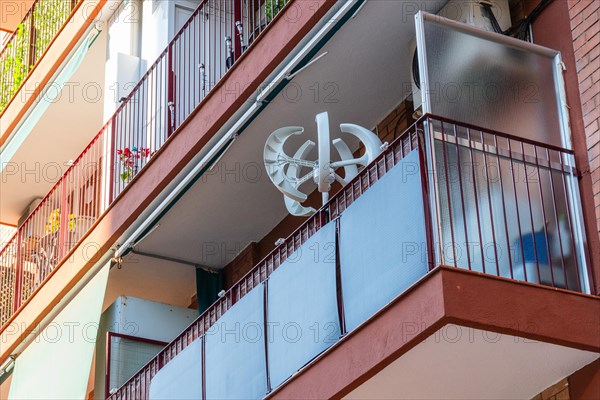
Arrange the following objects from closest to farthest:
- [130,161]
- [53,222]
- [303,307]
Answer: [303,307], [130,161], [53,222]

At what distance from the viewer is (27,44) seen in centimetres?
2298

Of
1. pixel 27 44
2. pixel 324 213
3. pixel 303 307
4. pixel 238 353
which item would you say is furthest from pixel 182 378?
pixel 27 44

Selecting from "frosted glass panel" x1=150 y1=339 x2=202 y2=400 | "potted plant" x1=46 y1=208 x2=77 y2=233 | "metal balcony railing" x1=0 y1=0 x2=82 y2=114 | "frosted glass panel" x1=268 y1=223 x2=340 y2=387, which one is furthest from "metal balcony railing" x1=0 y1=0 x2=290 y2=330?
"metal balcony railing" x1=0 y1=0 x2=82 y2=114

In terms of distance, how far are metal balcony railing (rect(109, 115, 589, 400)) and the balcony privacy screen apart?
543 cm

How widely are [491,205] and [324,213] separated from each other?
6.01ft

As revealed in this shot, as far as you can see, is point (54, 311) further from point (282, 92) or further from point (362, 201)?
point (362, 201)

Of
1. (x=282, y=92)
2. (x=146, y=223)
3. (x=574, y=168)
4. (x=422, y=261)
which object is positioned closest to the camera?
(x=422, y=261)

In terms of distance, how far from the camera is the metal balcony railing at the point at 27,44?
2194 centimetres

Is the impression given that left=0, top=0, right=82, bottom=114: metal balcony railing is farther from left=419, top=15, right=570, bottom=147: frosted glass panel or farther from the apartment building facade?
left=419, top=15, right=570, bottom=147: frosted glass panel

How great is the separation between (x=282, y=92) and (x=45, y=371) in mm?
5261

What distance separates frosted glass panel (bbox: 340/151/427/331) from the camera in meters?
10.9

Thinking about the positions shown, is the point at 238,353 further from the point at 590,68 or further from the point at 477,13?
the point at 590,68

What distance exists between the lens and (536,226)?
11445mm

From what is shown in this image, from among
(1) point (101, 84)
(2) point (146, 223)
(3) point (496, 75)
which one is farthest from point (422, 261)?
(1) point (101, 84)
